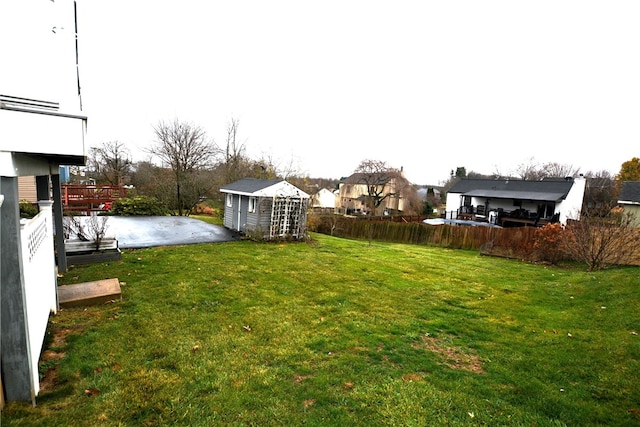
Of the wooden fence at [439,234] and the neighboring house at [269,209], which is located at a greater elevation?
the neighboring house at [269,209]

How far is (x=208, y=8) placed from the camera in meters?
12.3

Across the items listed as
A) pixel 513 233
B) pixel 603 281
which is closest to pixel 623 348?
pixel 603 281

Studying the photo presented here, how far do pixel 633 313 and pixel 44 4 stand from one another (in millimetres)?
11108

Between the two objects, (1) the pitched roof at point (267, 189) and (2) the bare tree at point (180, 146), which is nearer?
(1) the pitched roof at point (267, 189)

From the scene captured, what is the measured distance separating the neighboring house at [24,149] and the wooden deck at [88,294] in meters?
1.62

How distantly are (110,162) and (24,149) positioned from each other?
3456 cm

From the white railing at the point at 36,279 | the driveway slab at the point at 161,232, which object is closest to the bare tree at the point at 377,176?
the driveway slab at the point at 161,232

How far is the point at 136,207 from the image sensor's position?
18.2 meters

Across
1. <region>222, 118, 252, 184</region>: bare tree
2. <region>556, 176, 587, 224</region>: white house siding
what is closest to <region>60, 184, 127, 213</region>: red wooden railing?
<region>222, 118, 252, 184</region>: bare tree

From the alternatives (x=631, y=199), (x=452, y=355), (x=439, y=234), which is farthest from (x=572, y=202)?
(x=452, y=355)

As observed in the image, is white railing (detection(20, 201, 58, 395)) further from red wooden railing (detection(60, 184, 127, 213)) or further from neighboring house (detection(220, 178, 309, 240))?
red wooden railing (detection(60, 184, 127, 213))

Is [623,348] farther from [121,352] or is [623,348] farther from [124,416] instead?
[121,352]

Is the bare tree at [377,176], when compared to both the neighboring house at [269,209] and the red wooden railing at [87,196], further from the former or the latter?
the red wooden railing at [87,196]

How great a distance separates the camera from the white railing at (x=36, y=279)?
297 cm
